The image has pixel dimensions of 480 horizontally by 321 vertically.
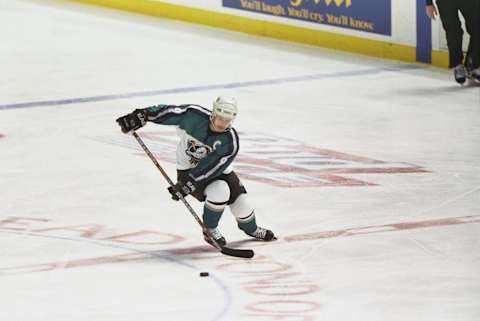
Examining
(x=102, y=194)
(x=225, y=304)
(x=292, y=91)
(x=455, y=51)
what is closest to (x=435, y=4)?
(x=455, y=51)

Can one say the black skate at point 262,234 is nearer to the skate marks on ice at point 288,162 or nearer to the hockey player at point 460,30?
the skate marks on ice at point 288,162

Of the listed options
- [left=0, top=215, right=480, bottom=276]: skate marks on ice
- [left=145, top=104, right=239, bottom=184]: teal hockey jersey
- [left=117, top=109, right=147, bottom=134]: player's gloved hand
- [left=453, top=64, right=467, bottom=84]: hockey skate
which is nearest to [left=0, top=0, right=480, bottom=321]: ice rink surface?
[left=0, top=215, right=480, bottom=276]: skate marks on ice

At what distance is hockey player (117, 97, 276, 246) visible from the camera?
7.50 m

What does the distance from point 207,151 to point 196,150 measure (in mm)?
71

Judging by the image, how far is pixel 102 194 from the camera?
9172mm

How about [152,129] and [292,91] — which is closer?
[152,129]

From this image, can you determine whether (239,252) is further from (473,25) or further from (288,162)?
(473,25)

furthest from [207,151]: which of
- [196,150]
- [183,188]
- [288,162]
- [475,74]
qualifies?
[475,74]

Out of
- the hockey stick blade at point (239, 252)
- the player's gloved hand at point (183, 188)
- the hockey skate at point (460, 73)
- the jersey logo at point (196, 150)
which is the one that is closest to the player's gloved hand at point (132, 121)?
the jersey logo at point (196, 150)

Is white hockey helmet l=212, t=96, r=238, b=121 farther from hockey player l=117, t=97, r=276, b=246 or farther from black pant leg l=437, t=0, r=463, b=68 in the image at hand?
black pant leg l=437, t=0, r=463, b=68

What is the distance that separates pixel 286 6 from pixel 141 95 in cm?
348

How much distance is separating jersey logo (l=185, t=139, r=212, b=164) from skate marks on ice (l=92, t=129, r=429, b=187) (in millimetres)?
1780

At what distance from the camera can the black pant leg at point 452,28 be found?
13219mm

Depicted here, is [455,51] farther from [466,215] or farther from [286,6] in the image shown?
[466,215]
